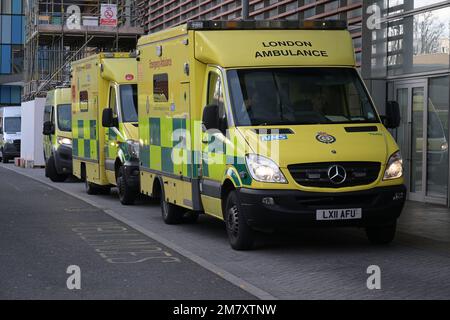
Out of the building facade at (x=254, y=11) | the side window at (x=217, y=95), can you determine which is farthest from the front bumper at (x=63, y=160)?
the side window at (x=217, y=95)

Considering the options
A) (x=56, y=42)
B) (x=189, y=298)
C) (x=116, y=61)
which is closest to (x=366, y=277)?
(x=189, y=298)

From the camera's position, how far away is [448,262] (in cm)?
979

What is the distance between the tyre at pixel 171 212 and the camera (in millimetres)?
13328

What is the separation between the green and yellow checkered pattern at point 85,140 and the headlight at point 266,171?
8.51m

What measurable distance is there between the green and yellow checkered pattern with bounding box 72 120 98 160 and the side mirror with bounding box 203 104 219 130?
757cm

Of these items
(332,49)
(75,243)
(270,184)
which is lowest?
(75,243)

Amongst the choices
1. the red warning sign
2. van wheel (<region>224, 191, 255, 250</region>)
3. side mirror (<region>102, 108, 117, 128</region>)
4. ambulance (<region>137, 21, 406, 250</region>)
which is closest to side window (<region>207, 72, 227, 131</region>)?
ambulance (<region>137, 21, 406, 250</region>)

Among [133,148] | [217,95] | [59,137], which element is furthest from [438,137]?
[59,137]

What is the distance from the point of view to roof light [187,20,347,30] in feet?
37.5

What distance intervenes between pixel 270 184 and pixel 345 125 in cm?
131

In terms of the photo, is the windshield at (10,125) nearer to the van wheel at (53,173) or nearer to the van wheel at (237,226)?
the van wheel at (53,173)

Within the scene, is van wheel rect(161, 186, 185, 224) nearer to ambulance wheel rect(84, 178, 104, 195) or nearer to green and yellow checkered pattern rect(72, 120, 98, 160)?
green and yellow checkered pattern rect(72, 120, 98, 160)

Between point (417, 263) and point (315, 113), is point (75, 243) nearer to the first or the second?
point (315, 113)

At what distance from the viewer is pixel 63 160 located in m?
23.8
